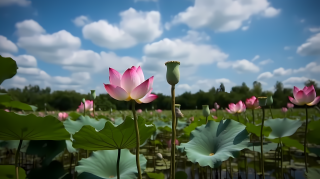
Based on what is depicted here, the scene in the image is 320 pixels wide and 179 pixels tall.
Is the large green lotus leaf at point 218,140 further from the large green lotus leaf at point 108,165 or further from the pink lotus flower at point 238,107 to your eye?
the pink lotus flower at point 238,107

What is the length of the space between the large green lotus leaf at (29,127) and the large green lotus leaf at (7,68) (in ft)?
1.38

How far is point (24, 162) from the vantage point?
8.03 feet

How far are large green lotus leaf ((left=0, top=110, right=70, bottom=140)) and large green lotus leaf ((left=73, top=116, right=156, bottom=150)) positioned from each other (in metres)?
0.17

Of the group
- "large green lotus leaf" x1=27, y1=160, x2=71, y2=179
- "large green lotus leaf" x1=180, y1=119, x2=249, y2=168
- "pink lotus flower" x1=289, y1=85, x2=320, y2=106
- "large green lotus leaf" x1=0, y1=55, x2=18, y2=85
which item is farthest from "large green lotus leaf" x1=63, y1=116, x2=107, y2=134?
"pink lotus flower" x1=289, y1=85, x2=320, y2=106

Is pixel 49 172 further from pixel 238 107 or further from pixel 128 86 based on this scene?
pixel 238 107

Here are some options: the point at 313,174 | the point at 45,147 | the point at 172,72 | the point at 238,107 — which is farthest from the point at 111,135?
the point at 238,107

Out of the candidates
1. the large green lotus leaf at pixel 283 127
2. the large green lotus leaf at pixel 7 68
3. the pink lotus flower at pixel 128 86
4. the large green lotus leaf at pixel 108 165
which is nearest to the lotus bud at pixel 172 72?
the pink lotus flower at pixel 128 86

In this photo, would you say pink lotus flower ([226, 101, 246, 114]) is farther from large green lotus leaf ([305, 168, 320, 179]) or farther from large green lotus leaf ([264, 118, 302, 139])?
large green lotus leaf ([305, 168, 320, 179])

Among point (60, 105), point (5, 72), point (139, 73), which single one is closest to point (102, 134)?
point (139, 73)

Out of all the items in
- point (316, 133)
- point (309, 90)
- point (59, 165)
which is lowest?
point (59, 165)

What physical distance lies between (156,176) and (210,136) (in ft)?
1.47

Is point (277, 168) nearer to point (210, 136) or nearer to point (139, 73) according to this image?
point (210, 136)

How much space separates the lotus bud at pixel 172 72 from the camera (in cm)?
61

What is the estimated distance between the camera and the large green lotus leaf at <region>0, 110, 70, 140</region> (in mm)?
842
